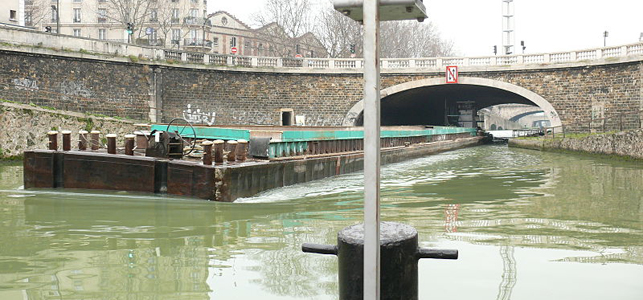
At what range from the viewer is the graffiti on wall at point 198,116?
29.6m

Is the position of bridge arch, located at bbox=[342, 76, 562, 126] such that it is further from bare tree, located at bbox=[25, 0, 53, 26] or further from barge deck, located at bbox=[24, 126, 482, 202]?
bare tree, located at bbox=[25, 0, 53, 26]

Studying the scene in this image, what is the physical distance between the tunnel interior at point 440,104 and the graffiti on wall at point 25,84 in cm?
1758

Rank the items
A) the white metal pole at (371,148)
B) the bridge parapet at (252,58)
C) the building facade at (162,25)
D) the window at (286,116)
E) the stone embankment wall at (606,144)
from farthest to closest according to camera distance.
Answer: the building facade at (162,25), the window at (286,116), the bridge parapet at (252,58), the stone embankment wall at (606,144), the white metal pole at (371,148)

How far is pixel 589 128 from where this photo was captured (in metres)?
29.2

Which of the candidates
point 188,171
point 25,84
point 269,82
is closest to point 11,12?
point 25,84

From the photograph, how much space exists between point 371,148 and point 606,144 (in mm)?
19943

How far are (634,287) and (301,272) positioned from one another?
276 cm

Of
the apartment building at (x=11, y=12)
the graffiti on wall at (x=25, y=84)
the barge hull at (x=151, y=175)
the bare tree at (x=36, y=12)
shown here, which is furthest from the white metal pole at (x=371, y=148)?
the bare tree at (x=36, y=12)

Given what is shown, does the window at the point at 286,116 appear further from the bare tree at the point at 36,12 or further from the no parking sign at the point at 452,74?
the bare tree at the point at 36,12

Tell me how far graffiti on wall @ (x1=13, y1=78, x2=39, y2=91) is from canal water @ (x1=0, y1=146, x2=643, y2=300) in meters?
12.5

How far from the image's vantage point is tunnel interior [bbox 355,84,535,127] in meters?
36.5

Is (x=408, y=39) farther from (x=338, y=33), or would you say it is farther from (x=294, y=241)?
(x=294, y=241)

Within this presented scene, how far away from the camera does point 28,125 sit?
1877cm

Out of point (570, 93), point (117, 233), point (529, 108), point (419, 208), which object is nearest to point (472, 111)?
point (570, 93)
